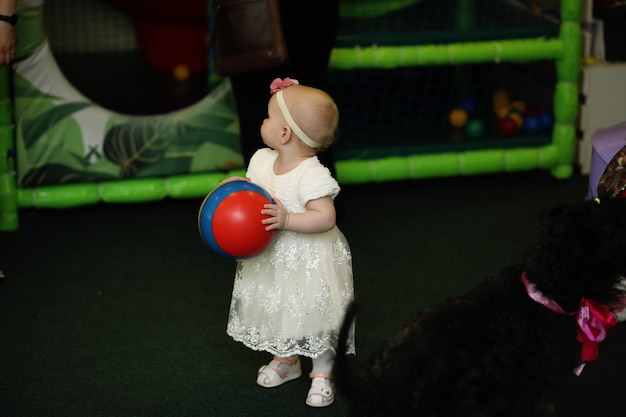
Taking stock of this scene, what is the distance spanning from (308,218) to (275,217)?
0.29 ft

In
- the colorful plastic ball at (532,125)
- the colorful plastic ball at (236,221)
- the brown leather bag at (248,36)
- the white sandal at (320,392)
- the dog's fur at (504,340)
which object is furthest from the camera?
the colorful plastic ball at (532,125)

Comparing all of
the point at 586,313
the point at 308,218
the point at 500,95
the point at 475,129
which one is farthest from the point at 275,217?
the point at 500,95

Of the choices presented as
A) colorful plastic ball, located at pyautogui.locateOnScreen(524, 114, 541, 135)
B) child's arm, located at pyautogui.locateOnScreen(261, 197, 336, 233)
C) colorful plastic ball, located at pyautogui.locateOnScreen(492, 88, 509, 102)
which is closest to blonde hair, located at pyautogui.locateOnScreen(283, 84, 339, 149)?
child's arm, located at pyautogui.locateOnScreen(261, 197, 336, 233)

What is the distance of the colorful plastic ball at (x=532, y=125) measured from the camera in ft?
14.7

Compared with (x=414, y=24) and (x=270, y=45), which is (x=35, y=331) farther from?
(x=414, y=24)

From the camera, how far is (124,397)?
2.35 meters

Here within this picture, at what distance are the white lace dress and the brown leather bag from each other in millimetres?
808

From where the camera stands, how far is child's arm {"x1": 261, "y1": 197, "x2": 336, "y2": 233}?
209 cm

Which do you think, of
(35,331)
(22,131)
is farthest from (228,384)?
(22,131)

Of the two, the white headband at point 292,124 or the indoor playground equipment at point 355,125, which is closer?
the white headband at point 292,124

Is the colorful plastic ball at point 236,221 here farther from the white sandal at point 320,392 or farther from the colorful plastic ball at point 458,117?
the colorful plastic ball at point 458,117

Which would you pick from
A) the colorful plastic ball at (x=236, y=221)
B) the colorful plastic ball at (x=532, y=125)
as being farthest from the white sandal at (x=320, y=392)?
the colorful plastic ball at (x=532, y=125)

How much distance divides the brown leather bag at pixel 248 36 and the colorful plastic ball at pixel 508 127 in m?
1.94

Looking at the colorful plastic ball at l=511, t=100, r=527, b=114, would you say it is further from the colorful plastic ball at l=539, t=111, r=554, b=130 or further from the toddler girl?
the toddler girl
